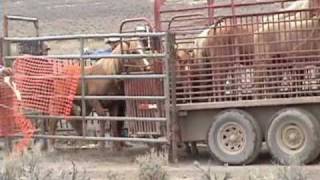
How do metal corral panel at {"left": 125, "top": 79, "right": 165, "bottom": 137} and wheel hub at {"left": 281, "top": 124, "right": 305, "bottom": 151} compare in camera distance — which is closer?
wheel hub at {"left": 281, "top": 124, "right": 305, "bottom": 151}

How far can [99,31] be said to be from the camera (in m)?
36.2

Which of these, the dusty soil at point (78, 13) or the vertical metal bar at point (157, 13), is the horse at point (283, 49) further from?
the dusty soil at point (78, 13)

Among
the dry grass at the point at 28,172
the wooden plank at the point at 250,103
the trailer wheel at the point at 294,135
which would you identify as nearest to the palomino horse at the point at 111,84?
the wooden plank at the point at 250,103

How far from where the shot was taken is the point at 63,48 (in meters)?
30.4

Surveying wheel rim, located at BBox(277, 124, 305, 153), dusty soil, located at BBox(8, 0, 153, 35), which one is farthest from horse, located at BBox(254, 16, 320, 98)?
dusty soil, located at BBox(8, 0, 153, 35)

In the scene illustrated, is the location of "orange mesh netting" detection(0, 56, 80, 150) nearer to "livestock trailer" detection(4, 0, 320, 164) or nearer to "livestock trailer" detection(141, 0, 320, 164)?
"livestock trailer" detection(4, 0, 320, 164)

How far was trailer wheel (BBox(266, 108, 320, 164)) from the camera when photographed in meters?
13.0

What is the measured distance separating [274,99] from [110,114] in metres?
3.09

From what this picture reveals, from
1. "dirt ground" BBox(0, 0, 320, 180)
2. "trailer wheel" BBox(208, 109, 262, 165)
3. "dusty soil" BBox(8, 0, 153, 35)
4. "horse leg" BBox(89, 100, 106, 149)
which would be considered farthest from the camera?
"dusty soil" BBox(8, 0, 153, 35)

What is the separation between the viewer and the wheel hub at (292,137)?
13.1 m

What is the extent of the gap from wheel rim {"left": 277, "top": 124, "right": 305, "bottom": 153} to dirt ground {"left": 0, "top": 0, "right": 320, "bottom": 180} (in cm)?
33

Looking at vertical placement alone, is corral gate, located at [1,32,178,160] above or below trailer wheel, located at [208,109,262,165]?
above

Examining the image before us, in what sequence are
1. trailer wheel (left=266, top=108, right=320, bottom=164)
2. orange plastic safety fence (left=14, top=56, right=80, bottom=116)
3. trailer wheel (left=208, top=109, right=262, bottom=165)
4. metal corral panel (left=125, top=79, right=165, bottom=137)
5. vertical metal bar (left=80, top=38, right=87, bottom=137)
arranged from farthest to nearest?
orange plastic safety fence (left=14, top=56, right=80, bottom=116) < vertical metal bar (left=80, top=38, right=87, bottom=137) < metal corral panel (left=125, top=79, right=165, bottom=137) < trailer wheel (left=208, top=109, right=262, bottom=165) < trailer wheel (left=266, top=108, right=320, bottom=164)

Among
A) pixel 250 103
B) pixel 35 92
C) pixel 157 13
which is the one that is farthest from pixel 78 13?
pixel 250 103
